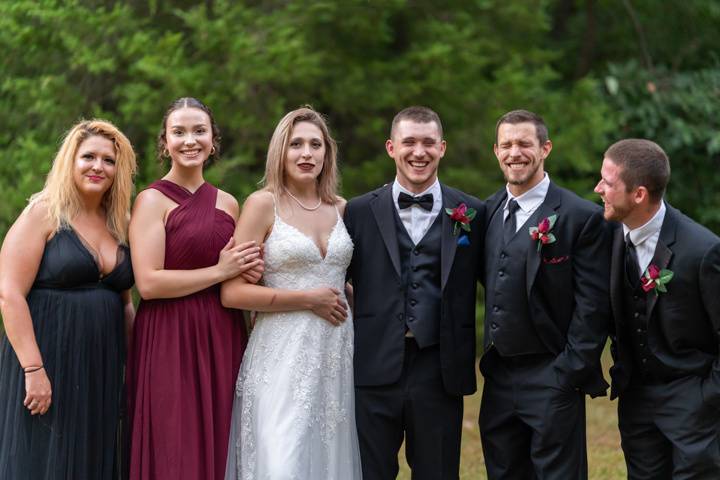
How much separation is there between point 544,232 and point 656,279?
0.56m

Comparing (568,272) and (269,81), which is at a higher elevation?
(269,81)

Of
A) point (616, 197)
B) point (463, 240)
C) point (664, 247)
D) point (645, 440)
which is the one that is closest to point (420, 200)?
point (463, 240)

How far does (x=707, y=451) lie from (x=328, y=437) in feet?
5.81

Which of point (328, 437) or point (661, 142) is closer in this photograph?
point (328, 437)

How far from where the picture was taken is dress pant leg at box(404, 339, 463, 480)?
474cm

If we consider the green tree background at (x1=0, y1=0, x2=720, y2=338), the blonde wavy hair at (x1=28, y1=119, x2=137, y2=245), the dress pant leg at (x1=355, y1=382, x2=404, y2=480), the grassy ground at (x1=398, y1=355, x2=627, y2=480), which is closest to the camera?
the blonde wavy hair at (x1=28, y1=119, x2=137, y2=245)

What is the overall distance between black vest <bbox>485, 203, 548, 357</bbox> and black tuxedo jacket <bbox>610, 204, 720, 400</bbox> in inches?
22.1

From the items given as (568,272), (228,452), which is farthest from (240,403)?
(568,272)

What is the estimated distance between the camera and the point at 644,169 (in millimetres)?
4426

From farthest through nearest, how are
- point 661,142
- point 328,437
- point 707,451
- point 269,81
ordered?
point 661,142 < point 269,81 < point 328,437 < point 707,451

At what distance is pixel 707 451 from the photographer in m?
4.35

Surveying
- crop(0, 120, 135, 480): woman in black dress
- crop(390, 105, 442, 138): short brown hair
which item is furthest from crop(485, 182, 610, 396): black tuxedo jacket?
crop(0, 120, 135, 480): woman in black dress

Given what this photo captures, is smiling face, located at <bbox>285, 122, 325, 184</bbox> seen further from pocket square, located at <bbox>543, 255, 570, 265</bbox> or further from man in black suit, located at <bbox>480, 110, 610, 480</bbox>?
pocket square, located at <bbox>543, 255, 570, 265</bbox>

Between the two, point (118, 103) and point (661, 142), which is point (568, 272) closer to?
point (118, 103)
